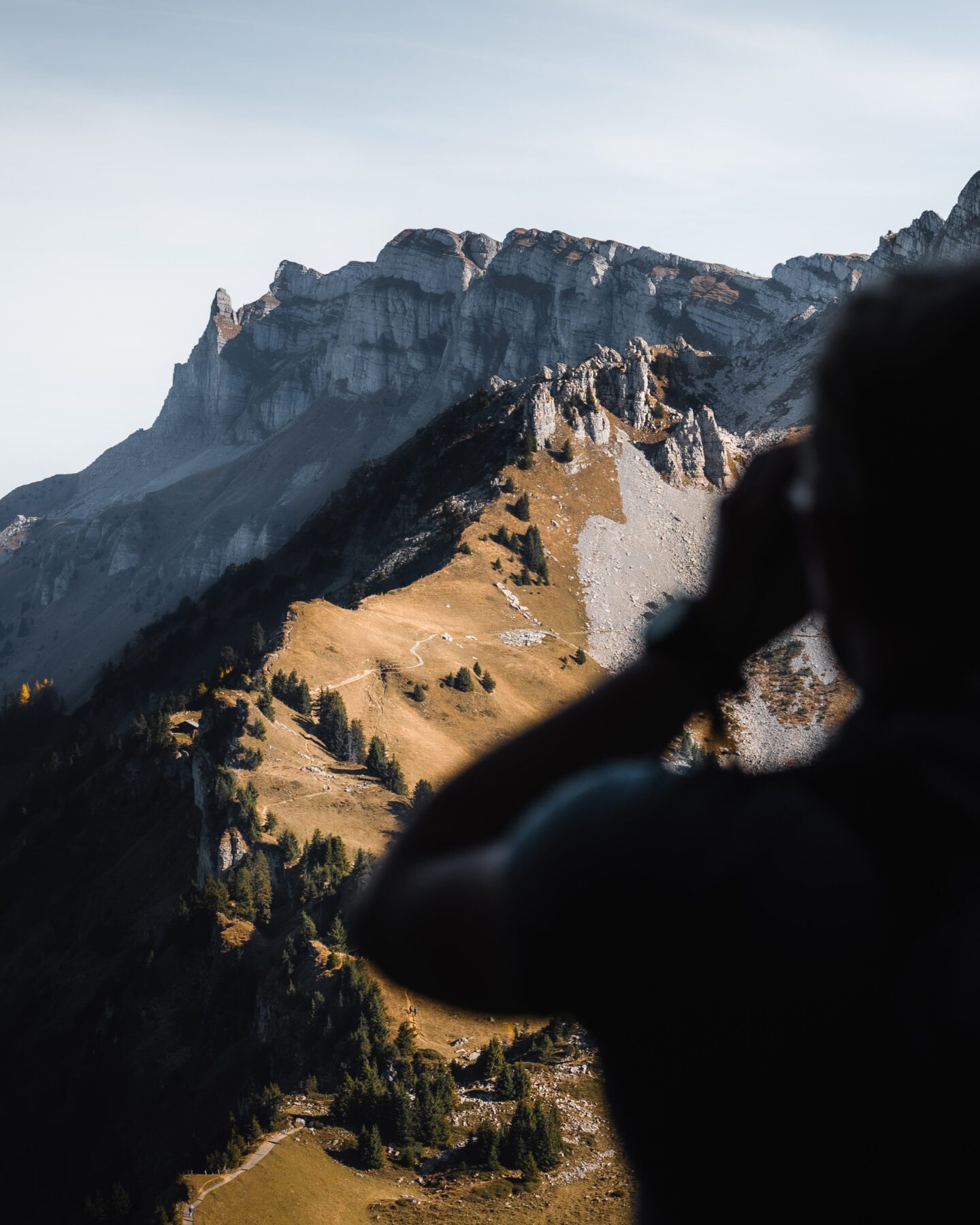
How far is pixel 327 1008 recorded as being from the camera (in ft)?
127

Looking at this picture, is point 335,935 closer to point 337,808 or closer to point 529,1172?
point 337,808

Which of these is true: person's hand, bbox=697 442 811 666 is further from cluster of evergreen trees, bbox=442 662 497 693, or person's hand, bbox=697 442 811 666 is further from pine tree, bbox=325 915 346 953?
cluster of evergreen trees, bbox=442 662 497 693

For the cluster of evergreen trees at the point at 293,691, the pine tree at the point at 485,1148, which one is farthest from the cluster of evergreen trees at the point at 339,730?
the pine tree at the point at 485,1148

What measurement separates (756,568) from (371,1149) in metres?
34.1

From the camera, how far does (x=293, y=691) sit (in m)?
62.4

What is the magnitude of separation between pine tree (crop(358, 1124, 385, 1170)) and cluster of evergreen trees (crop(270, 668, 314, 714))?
1226 inches

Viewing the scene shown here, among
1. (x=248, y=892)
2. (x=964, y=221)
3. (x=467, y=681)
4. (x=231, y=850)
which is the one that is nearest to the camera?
(x=248, y=892)

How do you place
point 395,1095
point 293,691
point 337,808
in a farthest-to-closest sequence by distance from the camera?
A: point 293,691 → point 337,808 → point 395,1095

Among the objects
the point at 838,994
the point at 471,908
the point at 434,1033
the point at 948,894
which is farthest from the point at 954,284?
the point at 434,1033

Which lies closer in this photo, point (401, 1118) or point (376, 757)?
point (401, 1118)

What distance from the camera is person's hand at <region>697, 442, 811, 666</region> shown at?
7.19ft

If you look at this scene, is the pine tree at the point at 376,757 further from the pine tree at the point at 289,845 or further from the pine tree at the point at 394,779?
the pine tree at the point at 289,845

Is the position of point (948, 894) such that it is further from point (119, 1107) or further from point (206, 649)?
point (206, 649)

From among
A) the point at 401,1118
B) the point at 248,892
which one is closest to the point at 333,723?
the point at 248,892
